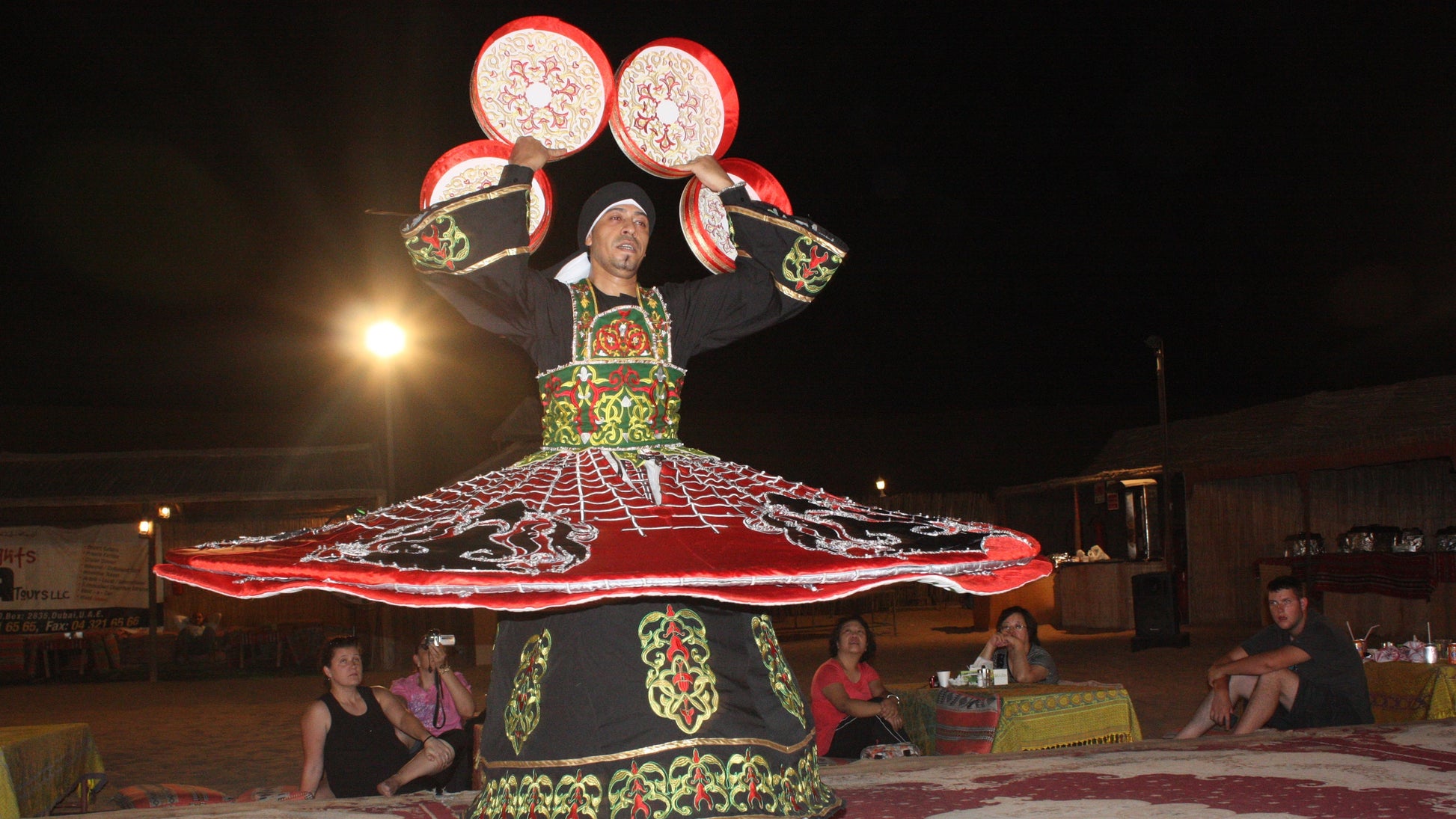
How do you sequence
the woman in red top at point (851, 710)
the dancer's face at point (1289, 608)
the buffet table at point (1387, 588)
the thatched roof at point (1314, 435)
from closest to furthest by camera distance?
1. the dancer's face at point (1289, 608)
2. the woman in red top at point (851, 710)
3. the buffet table at point (1387, 588)
4. the thatched roof at point (1314, 435)

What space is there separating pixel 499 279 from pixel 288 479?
13521 millimetres

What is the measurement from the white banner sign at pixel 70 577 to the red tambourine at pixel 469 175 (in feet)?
45.9

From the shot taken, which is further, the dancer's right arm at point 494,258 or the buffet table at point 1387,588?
the buffet table at point 1387,588

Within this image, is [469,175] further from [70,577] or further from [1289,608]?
[70,577]

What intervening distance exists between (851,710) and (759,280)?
9.35 ft

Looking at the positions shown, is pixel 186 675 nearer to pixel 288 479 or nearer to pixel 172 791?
pixel 288 479

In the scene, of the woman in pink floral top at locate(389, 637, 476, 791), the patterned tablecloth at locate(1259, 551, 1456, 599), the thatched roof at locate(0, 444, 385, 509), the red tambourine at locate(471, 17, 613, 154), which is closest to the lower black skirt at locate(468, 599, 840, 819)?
the red tambourine at locate(471, 17, 613, 154)

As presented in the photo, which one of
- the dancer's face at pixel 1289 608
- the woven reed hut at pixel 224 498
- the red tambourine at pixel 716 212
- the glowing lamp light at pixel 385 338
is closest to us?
the red tambourine at pixel 716 212

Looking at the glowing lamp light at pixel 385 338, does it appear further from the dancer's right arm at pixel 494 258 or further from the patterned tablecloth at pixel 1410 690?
the patterned tablecloth at pixel 1410 690

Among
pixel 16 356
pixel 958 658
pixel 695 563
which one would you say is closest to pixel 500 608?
pixel 695 563

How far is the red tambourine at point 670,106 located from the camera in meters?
3.37

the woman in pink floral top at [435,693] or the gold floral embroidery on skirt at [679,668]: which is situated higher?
the gold floral embroidery on skirt at [679,668]

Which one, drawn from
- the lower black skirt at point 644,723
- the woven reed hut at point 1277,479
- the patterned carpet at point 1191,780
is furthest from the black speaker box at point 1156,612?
the lower black skirt at point 644,723

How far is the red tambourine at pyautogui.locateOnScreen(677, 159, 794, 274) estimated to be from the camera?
3.59m
